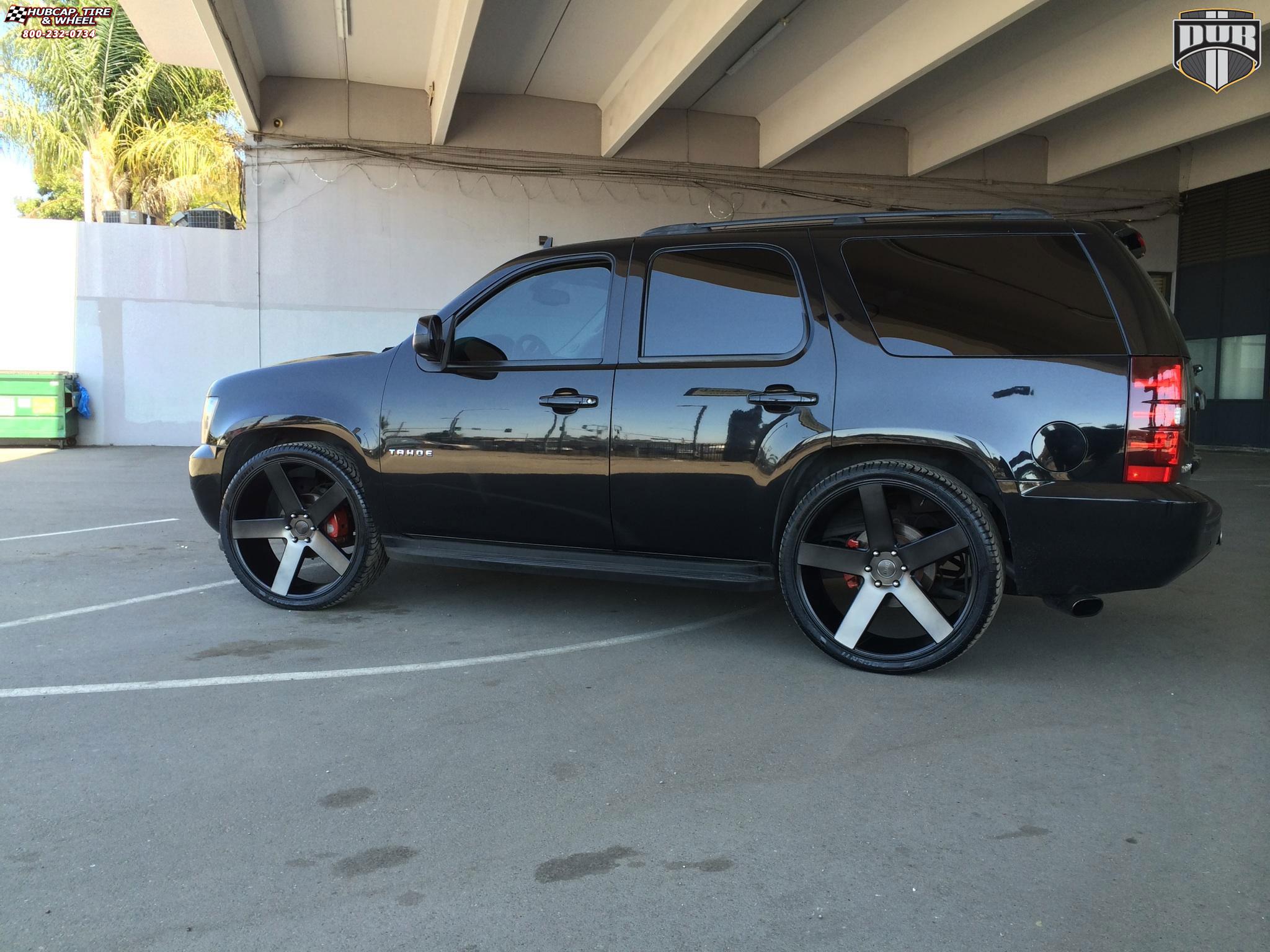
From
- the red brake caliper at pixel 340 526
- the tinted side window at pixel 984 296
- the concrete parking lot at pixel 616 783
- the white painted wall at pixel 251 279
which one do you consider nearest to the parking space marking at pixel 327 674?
the concrete parking lot at pixel 616 783

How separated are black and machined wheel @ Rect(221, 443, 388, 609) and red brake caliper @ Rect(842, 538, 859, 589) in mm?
2340

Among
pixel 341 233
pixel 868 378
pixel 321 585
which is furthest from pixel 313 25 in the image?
pixel 868 378

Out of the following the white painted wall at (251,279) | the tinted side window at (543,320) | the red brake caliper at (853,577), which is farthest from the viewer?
the white painted wall at (251,279)

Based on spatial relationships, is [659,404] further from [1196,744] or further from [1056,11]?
[1056,11]

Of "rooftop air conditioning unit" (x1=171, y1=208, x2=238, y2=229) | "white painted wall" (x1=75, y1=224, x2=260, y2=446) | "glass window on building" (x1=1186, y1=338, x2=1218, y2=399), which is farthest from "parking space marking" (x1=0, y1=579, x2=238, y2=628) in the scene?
"glass window on building" (x1=1186, y1=338, x2=1218, y2=399)

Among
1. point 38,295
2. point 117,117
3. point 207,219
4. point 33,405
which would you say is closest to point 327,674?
point 33,405

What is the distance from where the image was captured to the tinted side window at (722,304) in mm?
4312

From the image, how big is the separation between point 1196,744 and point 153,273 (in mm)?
16514

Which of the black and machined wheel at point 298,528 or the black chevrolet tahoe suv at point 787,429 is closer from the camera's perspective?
the black chevrolet tahoe suv at point 787,429

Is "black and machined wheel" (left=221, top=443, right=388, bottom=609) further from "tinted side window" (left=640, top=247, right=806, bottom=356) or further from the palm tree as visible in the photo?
the palm tree

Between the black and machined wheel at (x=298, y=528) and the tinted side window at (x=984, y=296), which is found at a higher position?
the tinted side window at (x=984, y=296)

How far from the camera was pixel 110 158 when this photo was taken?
2300 cm

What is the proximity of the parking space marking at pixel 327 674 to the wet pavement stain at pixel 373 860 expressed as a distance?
156 cm

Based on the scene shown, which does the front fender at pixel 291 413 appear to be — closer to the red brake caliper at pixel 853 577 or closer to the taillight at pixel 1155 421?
the red brake caliper at pixel 853 577
